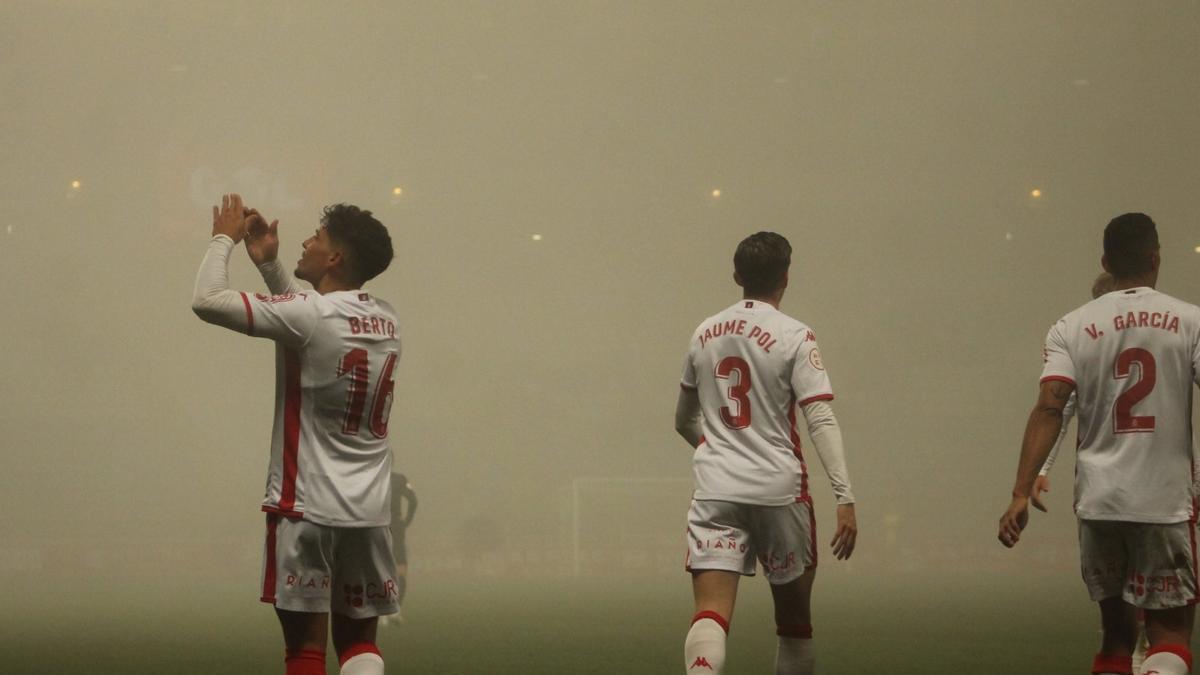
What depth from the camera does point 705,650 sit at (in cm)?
375

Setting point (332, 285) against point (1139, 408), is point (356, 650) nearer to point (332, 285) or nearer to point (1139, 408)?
point (332, 285)

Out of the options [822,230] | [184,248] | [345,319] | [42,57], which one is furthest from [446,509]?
[345,319]

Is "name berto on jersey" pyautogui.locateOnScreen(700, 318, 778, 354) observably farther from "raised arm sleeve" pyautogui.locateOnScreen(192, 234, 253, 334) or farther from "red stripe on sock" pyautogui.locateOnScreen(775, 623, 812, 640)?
"raised arm sleeve" pyautogui.locateOnScreen(192, 234, 253, 334)

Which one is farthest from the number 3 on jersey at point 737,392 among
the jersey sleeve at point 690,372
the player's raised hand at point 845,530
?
the player's raised hand at point 845,530

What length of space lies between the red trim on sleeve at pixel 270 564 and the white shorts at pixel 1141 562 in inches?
86.8

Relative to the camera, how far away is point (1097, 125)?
42.7 feet

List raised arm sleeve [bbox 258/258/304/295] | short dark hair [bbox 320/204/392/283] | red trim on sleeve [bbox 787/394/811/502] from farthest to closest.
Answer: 1. red trim on sleeve [bbox 787/394/811/502]
2. raised arm sleeve [bbox 258/258/304/295]
3. short dark hair [bbox 320/204/392/283]

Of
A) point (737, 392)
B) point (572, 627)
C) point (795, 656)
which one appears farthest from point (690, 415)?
point (572, 627)

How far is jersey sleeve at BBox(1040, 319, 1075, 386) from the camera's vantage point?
3969 millimetres

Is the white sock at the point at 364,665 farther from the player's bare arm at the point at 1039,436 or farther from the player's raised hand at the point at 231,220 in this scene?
the player's bare arm at the point at 1039,436

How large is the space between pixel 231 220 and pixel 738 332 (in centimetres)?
154

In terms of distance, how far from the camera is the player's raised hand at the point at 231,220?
3482 millimetres

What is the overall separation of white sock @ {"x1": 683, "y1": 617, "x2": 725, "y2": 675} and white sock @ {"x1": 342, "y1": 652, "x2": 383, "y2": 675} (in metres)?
0.89

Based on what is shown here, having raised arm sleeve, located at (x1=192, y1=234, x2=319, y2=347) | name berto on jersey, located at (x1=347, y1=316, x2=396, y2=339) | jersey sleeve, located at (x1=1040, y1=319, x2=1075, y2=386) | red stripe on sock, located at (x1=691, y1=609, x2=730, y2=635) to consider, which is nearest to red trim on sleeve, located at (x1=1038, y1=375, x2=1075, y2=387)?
jersey sleeve, located at (x1=1040, y1=319, x2=1075, y2=386)
